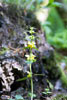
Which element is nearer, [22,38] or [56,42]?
[22,38]

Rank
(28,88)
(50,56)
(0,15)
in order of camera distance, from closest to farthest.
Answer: (28,88) → (0,15) → (50,56)

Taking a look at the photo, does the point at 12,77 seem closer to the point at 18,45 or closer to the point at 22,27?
the point at 18,45

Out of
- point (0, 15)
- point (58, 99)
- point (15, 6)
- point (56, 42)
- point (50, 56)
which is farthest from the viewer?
point (56, 42)

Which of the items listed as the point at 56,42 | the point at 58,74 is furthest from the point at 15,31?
the point at 56,42

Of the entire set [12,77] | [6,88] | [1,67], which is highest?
[1,67]

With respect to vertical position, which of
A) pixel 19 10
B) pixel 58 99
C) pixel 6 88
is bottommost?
pixel 58 99

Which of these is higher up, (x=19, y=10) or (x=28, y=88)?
(x=19, y=10)

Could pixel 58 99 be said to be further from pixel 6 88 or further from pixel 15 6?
pixel 15 6

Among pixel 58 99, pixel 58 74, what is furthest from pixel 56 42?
pixel 58 99

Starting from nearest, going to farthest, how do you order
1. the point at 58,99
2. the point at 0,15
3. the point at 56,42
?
the point at 58,99
the point at 0,15
the point at 56,42
